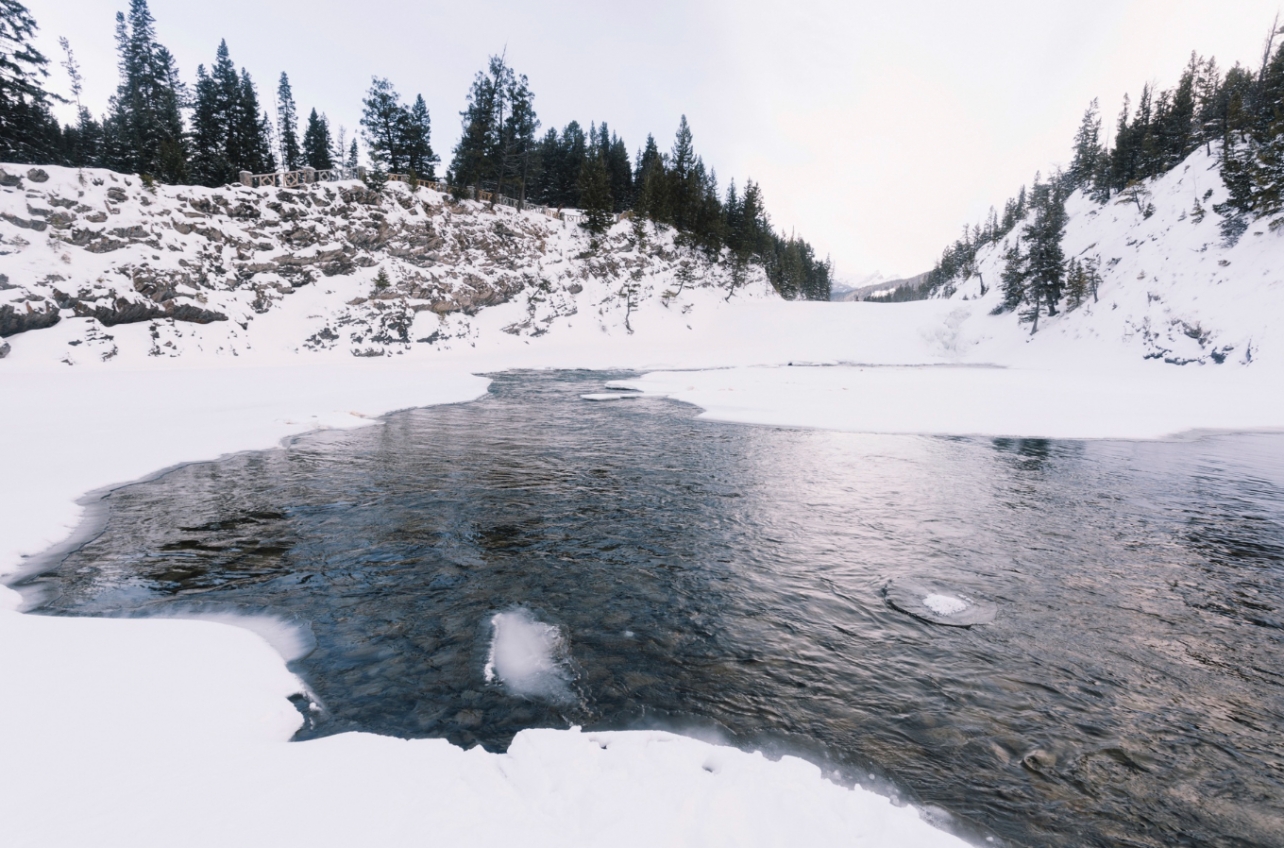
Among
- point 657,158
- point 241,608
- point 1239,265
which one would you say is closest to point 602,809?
point 241,608

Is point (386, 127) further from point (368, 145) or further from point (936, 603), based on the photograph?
point (936, 603)

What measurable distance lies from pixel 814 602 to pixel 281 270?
144ft

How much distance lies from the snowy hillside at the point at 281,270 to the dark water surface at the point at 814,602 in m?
25.1

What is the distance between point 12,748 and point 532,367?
3633 centimetres

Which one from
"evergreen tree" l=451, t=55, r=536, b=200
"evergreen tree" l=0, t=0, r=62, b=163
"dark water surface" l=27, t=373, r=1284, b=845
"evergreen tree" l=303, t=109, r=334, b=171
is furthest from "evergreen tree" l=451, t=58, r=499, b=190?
"dark water surface" l=27, t=373, r=1284, b=845

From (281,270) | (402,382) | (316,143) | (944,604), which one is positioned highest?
(316,143)

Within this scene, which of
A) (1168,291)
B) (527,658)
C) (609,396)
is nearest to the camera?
(527,658)

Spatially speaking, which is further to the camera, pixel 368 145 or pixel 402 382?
pixel 368 145

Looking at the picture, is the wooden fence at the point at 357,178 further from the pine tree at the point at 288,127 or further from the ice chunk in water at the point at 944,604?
the ice chunk in water at the point at 944,604

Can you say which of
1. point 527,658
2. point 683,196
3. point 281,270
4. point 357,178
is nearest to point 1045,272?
point 683,196

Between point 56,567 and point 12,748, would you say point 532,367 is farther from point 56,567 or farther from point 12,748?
point 12,748

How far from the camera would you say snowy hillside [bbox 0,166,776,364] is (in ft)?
85.3

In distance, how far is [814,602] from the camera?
5.91 meters

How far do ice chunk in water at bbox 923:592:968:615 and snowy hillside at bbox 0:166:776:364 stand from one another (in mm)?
35203
